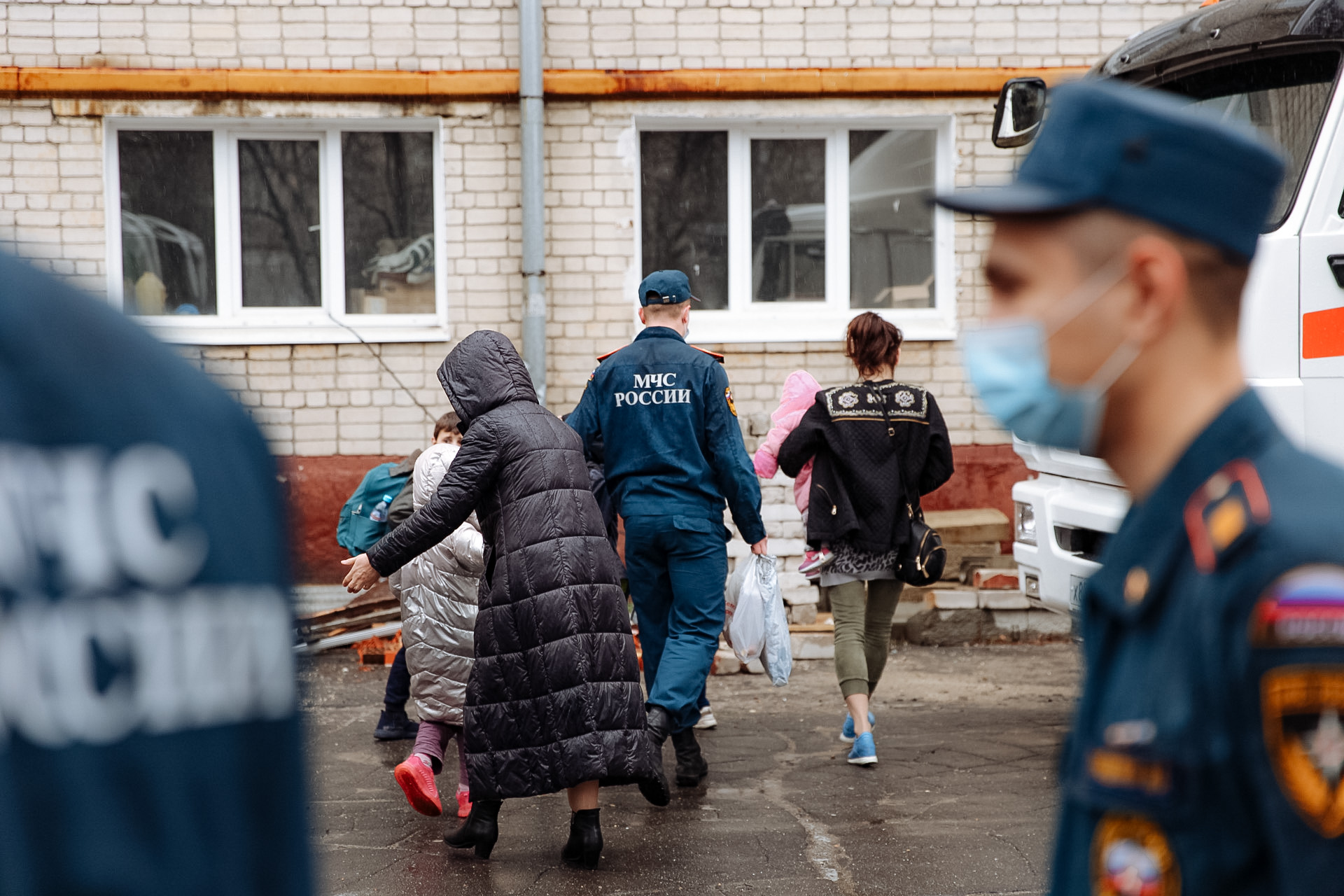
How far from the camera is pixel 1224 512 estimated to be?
3.91 ft

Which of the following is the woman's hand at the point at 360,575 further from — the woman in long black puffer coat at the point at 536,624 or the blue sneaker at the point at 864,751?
the blue sneaker at the point at 864,751

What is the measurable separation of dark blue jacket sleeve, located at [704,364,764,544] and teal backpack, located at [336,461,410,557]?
1560 millimetres

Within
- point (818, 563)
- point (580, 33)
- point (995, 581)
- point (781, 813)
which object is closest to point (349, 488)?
point (580, 33)

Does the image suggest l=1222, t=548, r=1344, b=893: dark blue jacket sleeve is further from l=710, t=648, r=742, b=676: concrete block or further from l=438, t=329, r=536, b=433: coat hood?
l=710, t=648, r=742, b=676: concrete block

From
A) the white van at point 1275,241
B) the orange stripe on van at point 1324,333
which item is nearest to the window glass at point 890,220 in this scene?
the white van at point 1275,241

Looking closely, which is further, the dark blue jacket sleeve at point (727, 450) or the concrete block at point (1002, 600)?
the concrete block at point (1002, 600)

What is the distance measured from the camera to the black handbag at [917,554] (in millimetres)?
5859

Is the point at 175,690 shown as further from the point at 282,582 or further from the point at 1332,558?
the point at 1332,558

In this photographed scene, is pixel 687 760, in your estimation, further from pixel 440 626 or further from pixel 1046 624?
pixel 1046 624

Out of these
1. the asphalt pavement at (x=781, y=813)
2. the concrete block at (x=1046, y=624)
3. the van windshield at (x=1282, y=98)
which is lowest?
the asphalt pavement at (x=781, y=813)

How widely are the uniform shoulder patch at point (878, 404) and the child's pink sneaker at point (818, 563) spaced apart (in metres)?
0.60

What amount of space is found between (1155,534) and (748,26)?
27.7 ft

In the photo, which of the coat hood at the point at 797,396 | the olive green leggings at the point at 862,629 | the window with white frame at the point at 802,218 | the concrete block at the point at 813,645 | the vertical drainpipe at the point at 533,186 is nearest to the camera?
the olive green leggings at the point at 862,629

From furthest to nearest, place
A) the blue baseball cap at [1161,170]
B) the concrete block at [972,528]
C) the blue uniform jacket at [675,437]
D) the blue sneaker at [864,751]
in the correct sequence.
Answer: the concrete block at [972,528] → the blue sneaker at [864,751] → the blue uniform jacket at [675,437] → the blue baseball cap at [1161,170]
